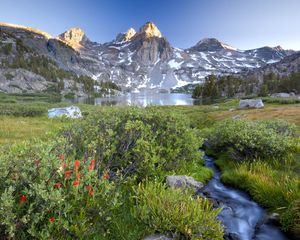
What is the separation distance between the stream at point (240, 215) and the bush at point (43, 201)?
18.6 ft

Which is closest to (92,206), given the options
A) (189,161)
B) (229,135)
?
(189,161)

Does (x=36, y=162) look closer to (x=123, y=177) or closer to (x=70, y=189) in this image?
(x=70, y=189)

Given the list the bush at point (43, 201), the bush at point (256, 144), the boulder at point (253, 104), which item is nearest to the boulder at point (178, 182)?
the bush at point (43, 201)

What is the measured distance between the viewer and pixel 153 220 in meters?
7.57

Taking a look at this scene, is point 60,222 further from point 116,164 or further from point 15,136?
point 15,136

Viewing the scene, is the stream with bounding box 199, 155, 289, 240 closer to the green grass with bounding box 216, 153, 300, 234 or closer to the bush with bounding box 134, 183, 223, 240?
the green grass with bounding box 216, 153, 300, 234

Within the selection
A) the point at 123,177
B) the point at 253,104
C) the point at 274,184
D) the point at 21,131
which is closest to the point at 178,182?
the point at 123,177

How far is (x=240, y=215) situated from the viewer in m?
11.4

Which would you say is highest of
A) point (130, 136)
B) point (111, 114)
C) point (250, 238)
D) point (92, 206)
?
point (111, 114)

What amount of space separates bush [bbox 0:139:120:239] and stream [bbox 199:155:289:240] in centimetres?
566

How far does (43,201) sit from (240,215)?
29.5ft

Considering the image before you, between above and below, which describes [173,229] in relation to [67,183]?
below

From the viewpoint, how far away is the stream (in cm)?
972

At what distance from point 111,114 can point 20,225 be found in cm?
762
